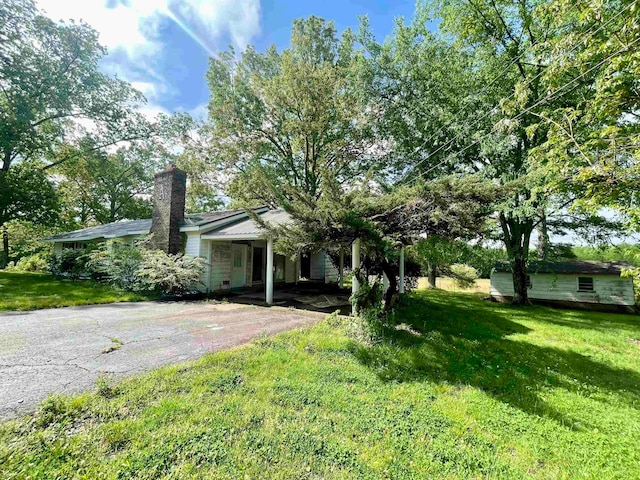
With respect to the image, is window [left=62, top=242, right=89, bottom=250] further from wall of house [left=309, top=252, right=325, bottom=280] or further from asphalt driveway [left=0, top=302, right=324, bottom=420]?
wall of house [left=309, top=252, right=325, bottom=280]

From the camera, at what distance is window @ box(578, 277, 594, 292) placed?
15.5 meters

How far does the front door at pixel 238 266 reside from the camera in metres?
13.3

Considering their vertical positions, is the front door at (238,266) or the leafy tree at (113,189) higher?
the leafy tree at (113,189)

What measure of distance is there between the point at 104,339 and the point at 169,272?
5.69 metres

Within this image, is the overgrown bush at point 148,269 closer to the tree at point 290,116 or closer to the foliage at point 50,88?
the tree at point 290,116

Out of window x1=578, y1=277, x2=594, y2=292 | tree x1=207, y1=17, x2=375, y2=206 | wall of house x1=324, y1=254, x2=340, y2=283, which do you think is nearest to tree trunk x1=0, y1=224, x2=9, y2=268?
tree x1=207, y1=17, x2=375, y2=206

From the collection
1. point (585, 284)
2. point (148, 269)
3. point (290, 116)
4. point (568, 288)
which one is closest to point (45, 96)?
point (290, 116)

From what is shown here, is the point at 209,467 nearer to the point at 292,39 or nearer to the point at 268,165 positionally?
the point at 268,165

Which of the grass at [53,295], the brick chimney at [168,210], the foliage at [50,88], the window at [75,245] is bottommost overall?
the grass at [53,295]

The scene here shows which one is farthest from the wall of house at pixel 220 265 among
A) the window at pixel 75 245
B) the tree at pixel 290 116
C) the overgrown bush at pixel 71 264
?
the window at pixel 75 245

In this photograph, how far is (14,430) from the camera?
2527 mm

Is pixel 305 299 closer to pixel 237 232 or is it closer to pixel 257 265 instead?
pixel 237 232

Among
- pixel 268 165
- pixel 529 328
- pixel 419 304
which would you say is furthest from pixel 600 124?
pixel 268 165

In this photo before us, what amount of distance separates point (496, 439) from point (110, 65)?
27979mm
